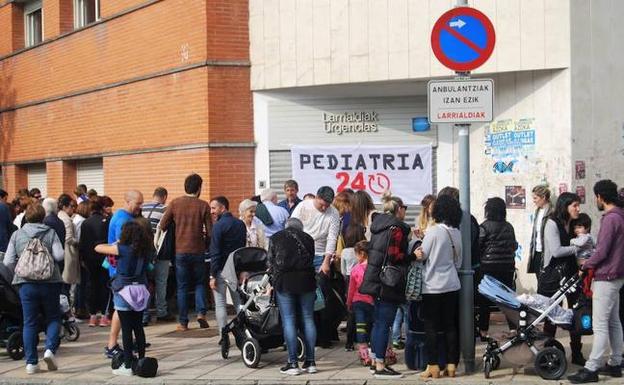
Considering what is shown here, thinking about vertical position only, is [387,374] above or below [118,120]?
below

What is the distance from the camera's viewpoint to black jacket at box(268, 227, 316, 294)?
10.0 m

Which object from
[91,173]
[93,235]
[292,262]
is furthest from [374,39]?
[91,173]

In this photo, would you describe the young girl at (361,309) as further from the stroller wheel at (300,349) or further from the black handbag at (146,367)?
the black handbag at (146,367)

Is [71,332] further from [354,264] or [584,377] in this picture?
[584,377]

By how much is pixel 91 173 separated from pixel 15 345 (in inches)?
348

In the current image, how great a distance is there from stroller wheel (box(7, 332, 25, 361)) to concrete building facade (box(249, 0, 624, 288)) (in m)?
5.92

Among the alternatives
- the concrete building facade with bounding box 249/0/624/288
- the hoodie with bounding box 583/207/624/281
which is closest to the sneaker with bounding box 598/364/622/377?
the hoodie with bounding box 583/207/624/281

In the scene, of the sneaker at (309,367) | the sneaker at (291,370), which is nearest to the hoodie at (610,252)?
the sneaker at (309,367)

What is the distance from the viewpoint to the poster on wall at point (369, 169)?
15.8 m

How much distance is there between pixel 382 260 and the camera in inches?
385

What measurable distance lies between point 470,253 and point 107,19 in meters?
11.0

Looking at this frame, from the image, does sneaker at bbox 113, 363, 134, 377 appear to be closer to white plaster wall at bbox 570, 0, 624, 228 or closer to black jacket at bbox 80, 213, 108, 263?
Result: black jacket at bbox 80, 213, 108, 263

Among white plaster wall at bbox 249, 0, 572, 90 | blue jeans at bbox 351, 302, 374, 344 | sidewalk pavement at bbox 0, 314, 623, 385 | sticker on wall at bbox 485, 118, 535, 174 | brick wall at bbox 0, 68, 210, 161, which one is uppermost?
white plaster wall at bbox 249, 0, 572, 90

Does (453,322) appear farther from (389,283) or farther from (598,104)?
(598,104)
